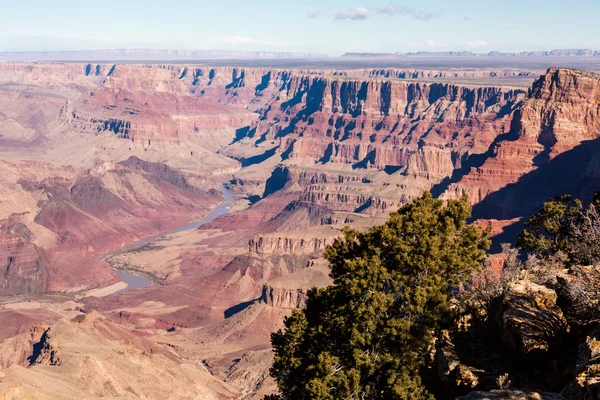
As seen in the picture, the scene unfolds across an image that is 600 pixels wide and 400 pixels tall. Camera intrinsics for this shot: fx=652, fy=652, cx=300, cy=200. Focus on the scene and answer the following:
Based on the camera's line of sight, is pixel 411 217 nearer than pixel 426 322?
No

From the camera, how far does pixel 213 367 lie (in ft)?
300

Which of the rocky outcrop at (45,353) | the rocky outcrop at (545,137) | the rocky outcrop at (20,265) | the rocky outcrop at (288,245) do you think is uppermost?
the rocky outcrop at (545,137)

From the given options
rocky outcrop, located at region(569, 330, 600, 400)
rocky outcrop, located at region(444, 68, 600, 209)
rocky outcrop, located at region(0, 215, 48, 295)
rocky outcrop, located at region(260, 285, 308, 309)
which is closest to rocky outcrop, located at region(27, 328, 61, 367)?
rocky outcrop, located at region(260, 285, 308, 309)

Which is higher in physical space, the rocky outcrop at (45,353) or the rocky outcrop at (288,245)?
the rocky outcrop at (45,353)

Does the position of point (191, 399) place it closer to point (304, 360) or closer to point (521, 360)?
point (304, 360)

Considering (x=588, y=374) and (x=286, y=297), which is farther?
(x=286, y=297)

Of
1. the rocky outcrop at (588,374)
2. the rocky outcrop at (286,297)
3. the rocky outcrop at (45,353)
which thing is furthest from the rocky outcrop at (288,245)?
the rocky outcrop at (588,374)

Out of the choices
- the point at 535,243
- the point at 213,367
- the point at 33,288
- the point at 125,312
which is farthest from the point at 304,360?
the point at 33,288

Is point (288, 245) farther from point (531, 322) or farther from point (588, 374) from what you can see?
point (588, 374)

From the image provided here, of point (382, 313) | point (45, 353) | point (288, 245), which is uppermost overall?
point (382, 313)

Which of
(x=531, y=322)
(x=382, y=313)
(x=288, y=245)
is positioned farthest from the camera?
(x=288, y=245)

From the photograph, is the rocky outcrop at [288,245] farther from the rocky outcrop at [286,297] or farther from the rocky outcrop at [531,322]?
the rocky outcrop at [531,322]

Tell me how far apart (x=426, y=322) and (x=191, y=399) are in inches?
1867

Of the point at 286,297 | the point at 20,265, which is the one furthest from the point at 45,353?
the point at 20,265
